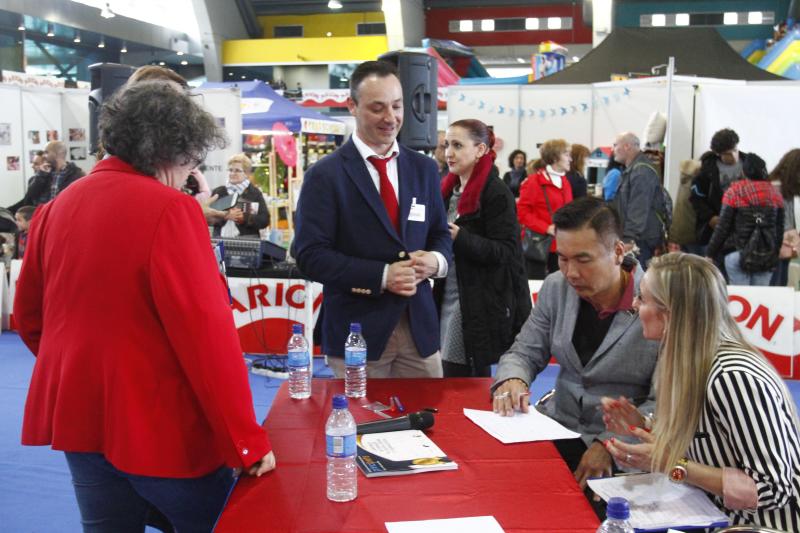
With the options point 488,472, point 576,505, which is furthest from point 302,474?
point 576,505

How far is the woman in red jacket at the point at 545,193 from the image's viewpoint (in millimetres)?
5867

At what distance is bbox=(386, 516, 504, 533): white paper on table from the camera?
148 cm

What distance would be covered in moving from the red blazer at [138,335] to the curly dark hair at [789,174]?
4829 mm

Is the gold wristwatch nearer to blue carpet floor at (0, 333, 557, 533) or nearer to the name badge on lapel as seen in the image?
the name badge on lapel

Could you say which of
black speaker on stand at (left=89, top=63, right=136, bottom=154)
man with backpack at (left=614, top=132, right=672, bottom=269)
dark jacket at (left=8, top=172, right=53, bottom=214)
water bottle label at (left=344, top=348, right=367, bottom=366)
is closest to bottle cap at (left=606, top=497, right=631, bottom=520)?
water bottle label at (left=344, top=348, right=367, bottom=366)

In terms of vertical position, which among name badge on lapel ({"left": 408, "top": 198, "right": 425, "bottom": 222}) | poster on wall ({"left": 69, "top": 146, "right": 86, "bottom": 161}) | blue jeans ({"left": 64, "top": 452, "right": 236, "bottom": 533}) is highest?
poster on wall ({"left": 69, "top": 146, "right": 86, "bottom": 161})

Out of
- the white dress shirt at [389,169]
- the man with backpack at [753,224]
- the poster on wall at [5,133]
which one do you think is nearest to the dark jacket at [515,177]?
the man with backpack at [753,224]

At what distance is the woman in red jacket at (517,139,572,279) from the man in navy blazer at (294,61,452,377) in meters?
3.30

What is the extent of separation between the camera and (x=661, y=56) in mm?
11219

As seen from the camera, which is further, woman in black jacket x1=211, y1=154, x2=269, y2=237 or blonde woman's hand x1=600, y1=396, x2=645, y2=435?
woman in black jacket x1=211, y1=154, x2=269, y2=237

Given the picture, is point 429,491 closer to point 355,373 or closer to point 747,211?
point 355,373

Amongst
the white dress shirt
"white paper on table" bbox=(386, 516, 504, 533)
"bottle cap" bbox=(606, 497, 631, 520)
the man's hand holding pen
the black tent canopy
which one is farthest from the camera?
the black tent canopy

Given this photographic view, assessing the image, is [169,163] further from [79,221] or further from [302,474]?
[302,474]

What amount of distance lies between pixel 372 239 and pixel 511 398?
72cm
